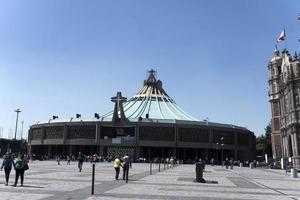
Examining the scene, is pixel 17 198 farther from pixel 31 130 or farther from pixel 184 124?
pixel 31 130

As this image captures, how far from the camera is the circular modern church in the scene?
88125mm

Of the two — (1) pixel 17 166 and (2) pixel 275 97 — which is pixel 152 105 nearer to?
(2) pixel 275 97

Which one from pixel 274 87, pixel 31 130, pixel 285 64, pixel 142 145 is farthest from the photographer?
pixel 31 130

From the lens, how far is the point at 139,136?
289ft

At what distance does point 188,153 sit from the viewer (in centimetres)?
9450

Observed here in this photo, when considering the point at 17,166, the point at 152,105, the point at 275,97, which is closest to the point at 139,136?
the point at 152,105

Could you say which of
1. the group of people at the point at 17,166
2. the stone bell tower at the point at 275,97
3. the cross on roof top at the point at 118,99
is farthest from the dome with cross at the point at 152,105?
the group of people at the point at 17,166

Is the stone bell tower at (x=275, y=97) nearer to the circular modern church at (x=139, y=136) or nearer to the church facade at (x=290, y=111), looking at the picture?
the church facade at (x=290, y=111)

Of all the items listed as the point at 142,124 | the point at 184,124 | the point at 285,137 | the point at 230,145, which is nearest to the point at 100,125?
the point at 142,124

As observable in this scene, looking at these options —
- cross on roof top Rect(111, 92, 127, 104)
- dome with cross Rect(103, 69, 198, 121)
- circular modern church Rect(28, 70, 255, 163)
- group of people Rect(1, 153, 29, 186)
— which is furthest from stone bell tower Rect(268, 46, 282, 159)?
group of people Rect(1, 153, 29, 186)

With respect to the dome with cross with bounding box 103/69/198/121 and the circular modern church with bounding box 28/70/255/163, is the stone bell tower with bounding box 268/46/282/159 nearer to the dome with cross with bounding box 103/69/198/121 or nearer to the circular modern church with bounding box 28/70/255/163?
the circular modern church with bounding box 28/70/255/163

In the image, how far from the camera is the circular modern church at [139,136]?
88125 millimetres

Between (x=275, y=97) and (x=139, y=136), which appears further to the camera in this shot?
(x=275, y=97)

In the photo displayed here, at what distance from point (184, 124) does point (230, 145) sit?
15.1 meters
